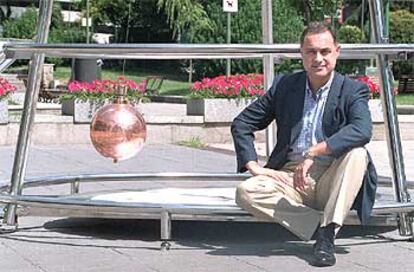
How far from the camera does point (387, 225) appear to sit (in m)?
6.68

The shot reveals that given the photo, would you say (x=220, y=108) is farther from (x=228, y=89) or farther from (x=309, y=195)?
(x=309, y=195)

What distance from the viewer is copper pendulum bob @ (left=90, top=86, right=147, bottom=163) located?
6590mm

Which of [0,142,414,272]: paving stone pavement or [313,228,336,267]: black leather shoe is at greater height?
[313,228,336,267]: black leather shoe

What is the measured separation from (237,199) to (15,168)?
5.98 ft

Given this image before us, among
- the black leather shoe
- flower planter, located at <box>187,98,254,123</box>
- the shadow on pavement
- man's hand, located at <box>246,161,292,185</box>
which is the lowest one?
the shadow on pavement

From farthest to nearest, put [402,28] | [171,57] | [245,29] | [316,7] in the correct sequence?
1. [402,28]
2. [316,7]
3. [245,29]
4. [171,57]

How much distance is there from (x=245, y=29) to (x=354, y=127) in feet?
81.4

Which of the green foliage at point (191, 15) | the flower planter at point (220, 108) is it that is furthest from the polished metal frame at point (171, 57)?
the green foliage at point (191, 15)

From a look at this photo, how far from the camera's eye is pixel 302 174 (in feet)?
18.7

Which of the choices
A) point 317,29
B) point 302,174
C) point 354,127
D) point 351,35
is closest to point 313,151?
point 302,174

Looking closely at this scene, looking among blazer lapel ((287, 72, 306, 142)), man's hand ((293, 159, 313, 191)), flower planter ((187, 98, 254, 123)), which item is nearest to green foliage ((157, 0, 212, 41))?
flower planter ((187, 98, 254, 123))

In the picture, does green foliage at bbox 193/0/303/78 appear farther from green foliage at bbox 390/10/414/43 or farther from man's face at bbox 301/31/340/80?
man's face at bbox 301/31/340/80

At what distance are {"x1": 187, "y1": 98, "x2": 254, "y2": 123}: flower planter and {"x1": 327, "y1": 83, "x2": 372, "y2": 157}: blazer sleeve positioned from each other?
30.2ft

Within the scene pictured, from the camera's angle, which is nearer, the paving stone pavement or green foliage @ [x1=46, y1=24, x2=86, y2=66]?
the paving stone pavement
